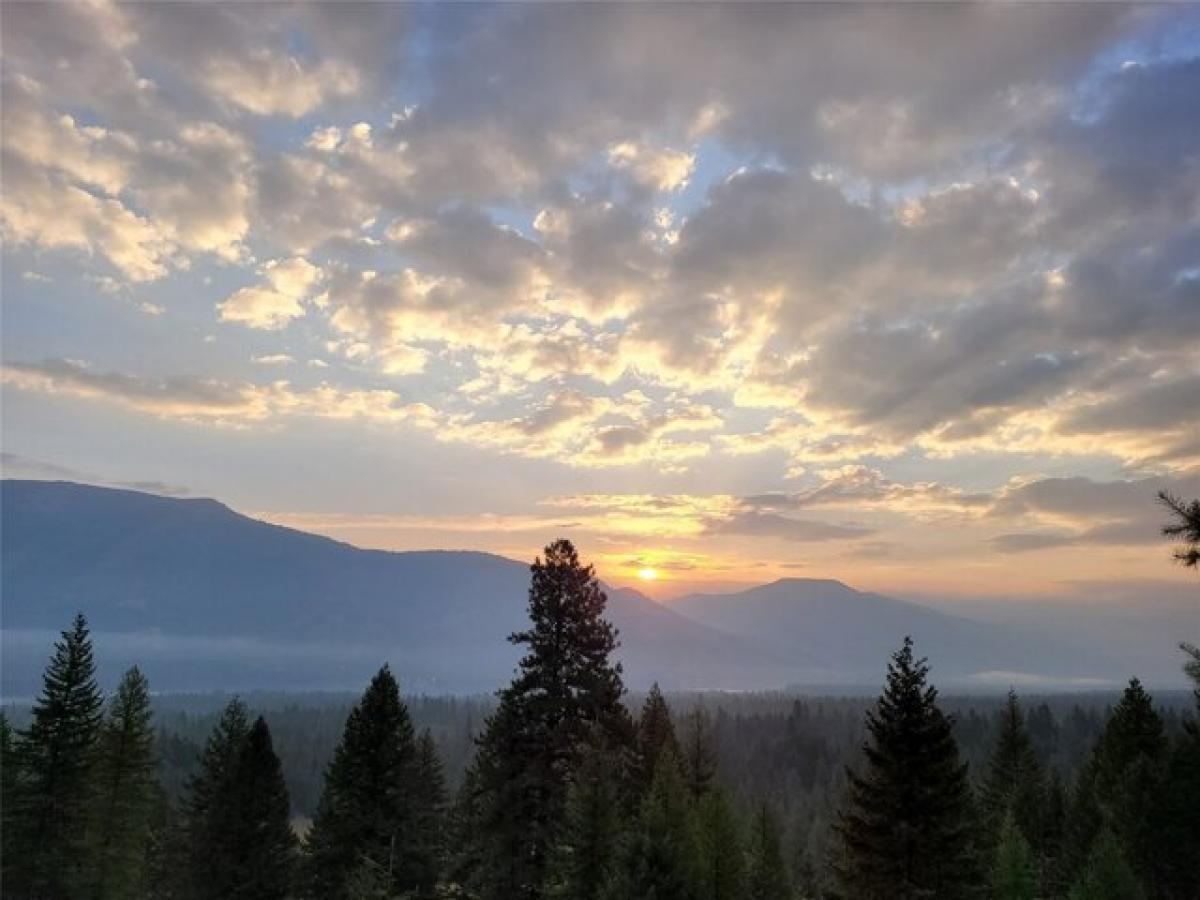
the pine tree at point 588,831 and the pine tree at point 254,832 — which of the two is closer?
the pine tree at point 588,831

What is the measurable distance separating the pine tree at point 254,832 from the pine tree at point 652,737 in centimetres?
1735

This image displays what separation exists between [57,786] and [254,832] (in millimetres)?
10843

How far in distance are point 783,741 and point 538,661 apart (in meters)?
158

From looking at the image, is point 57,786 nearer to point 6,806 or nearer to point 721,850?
point 6,806

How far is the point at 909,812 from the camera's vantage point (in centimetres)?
2523

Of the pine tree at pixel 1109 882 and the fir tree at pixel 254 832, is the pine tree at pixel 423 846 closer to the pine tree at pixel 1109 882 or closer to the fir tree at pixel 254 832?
the fir tree at pixel 254 832

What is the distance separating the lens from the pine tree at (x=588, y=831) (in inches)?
1079

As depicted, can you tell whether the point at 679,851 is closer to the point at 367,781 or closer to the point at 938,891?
the point at 938,891

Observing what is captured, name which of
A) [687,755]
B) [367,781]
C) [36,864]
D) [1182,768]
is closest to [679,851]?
[367,781]

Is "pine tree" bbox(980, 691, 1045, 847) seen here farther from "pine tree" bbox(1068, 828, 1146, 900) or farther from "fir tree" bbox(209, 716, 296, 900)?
"fir tree" bbox(209, 716, 296, 900)

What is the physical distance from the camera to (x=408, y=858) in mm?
38156

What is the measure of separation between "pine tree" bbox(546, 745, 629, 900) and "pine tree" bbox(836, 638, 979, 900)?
728cm

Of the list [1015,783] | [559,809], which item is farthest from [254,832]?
[1015,783]

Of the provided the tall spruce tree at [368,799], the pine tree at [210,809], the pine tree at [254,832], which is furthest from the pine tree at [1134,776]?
the pine tree at [210,809]
